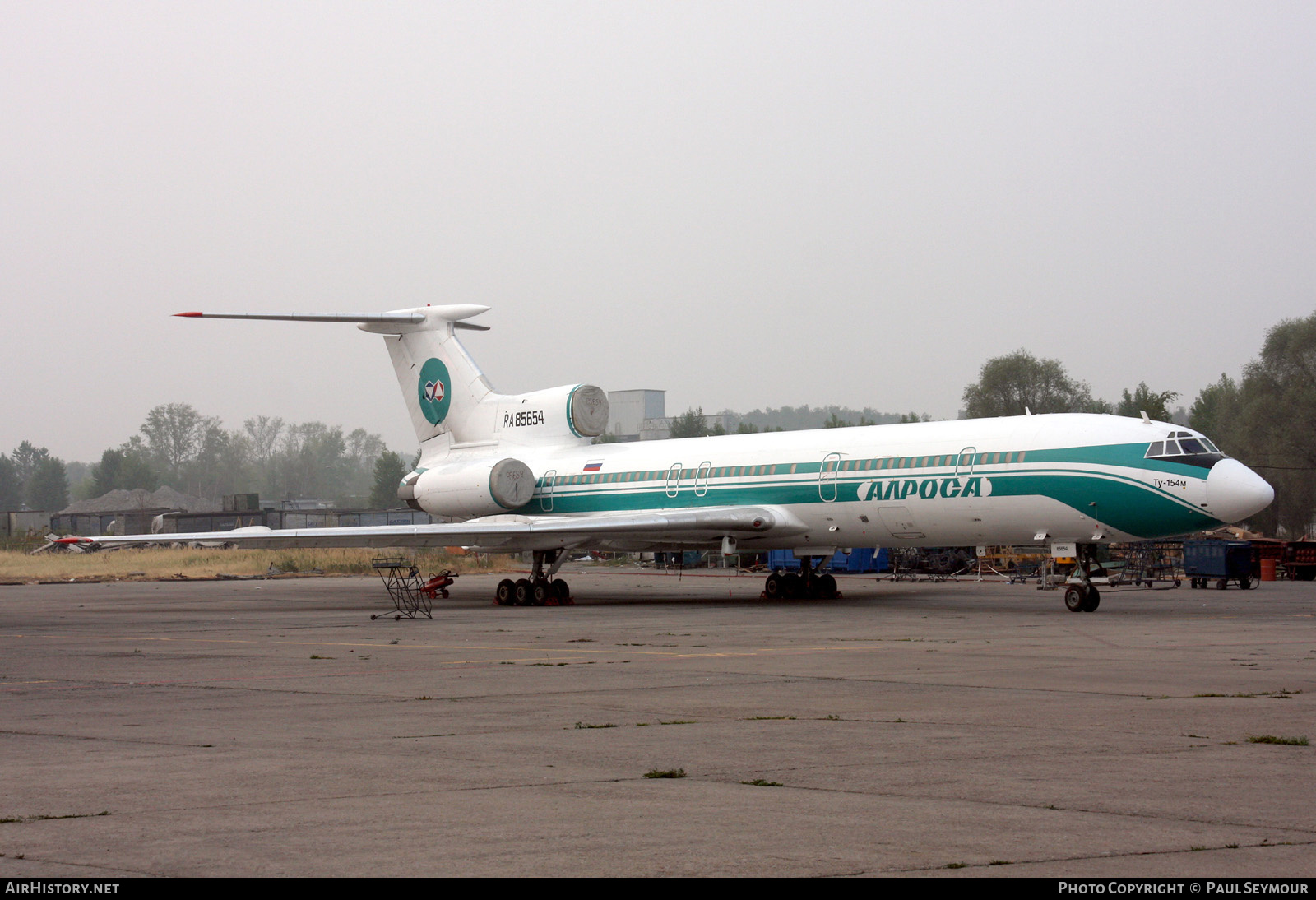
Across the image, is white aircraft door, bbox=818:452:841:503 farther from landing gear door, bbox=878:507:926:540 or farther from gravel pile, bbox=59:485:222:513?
gravel pile, bbox=59:485:222:513

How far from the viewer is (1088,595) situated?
2352cm

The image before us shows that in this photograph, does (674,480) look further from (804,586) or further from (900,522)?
(900,522)

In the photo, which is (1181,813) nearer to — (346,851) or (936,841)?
(936,841)

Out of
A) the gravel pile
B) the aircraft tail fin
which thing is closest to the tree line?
the gravel pile

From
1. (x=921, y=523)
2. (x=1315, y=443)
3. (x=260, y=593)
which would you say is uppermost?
(x=1315, y=443)

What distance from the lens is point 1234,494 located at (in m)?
22.3

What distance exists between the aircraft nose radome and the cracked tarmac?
4651 millimetres

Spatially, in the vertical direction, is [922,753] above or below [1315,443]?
below

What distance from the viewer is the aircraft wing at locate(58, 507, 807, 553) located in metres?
28.0

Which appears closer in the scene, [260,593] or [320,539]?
[320,539]
